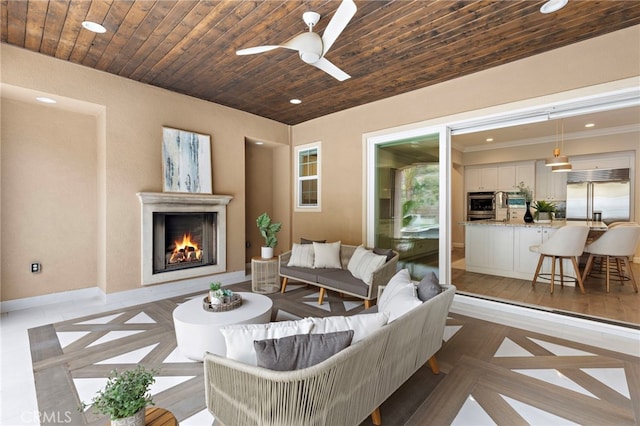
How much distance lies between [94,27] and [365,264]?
12.3 ft

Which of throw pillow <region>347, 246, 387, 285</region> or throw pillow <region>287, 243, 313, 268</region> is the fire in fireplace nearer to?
throw pillow <region>287, 243, 313, 268</region>

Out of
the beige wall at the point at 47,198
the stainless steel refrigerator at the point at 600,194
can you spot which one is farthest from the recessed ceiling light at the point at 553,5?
the stainless steel refrigerator at the point at 600,194

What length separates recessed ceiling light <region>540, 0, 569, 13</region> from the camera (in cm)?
230

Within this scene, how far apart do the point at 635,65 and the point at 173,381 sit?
497 cm

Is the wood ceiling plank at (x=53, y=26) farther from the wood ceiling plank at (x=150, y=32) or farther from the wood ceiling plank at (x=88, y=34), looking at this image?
the wood ceiling plank at (x=150, y=32)

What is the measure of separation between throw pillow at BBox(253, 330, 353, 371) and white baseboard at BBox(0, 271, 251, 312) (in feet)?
11.2

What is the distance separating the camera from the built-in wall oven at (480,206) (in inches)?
294

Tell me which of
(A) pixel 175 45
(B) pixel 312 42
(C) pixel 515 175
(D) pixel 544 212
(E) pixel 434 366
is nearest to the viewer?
(E) pixel 434 366

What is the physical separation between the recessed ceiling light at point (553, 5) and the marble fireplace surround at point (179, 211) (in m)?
4.42

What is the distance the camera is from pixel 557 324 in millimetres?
3123

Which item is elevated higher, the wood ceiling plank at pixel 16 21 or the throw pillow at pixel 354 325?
the wood ceiling plank at pixel 16 21

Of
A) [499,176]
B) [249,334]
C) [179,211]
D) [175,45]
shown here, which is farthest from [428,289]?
[499,176]

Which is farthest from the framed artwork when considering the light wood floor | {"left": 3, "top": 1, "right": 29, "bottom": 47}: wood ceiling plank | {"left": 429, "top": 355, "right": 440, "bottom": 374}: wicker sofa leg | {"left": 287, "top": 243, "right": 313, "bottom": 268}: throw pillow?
the light wood floor

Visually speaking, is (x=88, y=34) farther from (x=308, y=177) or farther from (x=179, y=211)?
(x=308, y=177)
